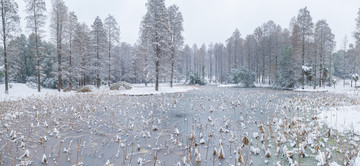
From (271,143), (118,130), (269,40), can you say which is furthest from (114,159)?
(269,40)

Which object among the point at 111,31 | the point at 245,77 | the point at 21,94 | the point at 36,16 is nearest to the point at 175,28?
the point at 111,31

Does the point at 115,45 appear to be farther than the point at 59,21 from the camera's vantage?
Yes

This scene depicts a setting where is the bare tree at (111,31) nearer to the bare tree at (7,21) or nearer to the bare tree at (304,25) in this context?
the bare tree at (7,21)

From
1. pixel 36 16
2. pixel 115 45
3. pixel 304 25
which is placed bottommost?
pixel 115 45

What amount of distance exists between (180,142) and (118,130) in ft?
8.87

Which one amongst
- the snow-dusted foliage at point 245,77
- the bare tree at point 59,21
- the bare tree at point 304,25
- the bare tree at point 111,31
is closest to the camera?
the bare tree at point 59,21

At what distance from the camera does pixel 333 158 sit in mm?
4035

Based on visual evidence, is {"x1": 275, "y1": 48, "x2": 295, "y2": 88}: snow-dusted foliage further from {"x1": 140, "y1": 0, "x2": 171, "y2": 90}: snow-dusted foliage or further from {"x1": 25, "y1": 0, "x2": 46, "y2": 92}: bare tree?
{"x1": 25, "y1": 0, "x2": 46, "y2": 92}: bare tree

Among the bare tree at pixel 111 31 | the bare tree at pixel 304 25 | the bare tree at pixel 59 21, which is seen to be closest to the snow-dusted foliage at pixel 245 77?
the bare tree at pixel 304 25

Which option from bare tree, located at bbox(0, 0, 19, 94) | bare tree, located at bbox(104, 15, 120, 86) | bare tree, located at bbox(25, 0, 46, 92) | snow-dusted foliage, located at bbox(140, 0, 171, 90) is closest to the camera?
bare tree, located at bbox(0, 0, 19, 94)

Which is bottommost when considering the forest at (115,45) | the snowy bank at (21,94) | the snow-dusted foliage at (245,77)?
the snowy bank at (21,94)

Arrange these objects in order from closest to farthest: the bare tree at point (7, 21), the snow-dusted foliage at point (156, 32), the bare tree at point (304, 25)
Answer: the bare tree at point (7, 21), the snow-dusted foliage at point (156, 32), the bare tree at point (304, 25)

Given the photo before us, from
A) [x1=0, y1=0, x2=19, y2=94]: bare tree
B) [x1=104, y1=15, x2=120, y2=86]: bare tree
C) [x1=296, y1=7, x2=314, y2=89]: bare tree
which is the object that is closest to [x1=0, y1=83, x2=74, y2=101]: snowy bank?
[x1=0, y1=0, x2=19, y2=94]: bare tree

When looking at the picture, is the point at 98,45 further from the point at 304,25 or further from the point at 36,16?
the point at 304,25
